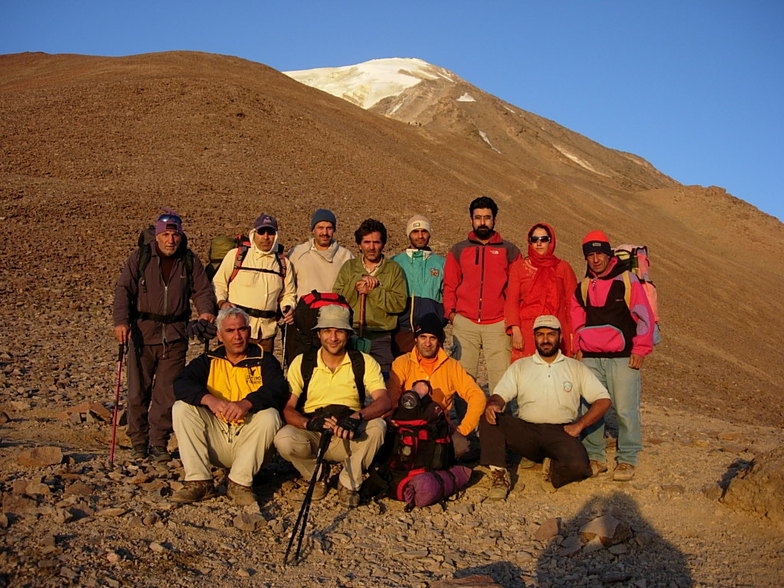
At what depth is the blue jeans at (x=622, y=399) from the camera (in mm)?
5977

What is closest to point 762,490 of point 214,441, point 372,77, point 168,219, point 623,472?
point 623,472

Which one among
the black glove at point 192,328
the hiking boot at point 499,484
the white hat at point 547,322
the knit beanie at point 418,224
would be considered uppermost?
the knit beanie at point 418,224

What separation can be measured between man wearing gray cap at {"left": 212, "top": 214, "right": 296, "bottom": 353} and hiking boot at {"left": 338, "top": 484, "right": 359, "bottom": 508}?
146 centimetres

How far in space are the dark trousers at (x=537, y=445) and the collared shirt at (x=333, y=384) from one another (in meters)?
0.97

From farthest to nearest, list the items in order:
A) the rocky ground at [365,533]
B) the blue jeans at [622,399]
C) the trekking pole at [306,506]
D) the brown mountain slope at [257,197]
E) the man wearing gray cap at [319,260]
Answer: the brown mountain slope at [257,197] → the man wearing gray cap at [319,260] → the blue jeans at [622,399] → the trekking pole at [306,506] → the rocky ground at [365,533]

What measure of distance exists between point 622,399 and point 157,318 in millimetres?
3703

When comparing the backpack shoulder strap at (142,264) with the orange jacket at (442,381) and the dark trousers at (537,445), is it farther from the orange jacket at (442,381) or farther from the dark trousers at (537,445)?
the dark trousers at (537,445)

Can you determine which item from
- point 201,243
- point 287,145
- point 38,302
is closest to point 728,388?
point 201,243

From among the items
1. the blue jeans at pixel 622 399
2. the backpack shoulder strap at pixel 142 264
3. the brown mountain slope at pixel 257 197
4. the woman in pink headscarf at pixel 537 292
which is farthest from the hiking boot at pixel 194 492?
the brown mountain slope at pixel 257 197

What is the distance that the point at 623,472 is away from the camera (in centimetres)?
588

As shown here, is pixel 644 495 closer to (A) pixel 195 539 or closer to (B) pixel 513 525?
(B) pixel 513 525

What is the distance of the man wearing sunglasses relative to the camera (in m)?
5.69

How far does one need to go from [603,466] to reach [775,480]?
4.62 ft

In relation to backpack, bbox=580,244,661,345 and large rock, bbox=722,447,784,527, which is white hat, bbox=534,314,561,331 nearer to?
backpack, bbox=580,244,661,345
